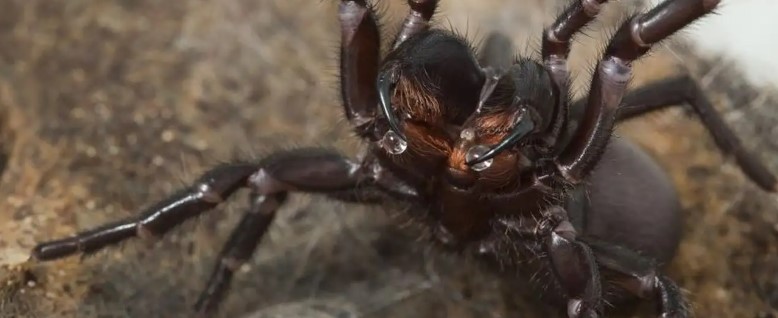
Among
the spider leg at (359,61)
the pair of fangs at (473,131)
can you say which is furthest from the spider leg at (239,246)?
the pair of fangs at (473,131)

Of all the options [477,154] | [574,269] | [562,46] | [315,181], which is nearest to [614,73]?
[562,46]

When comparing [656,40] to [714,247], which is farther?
[714,247]

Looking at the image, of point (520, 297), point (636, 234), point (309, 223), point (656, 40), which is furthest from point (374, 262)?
point (656, 40)

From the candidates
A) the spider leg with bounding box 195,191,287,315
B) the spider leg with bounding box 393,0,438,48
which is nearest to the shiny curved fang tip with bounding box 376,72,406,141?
the spider leg with bounding box 393,0,438,48

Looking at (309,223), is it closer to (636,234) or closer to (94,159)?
(94,159)

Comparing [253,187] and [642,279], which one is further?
[253,187]

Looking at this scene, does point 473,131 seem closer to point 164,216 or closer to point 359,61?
point 359,61

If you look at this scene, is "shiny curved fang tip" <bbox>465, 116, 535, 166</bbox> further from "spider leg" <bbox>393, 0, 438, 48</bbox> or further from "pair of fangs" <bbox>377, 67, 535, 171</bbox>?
"spider leg" <bbox>393, 0, 438, 48</bbox>
